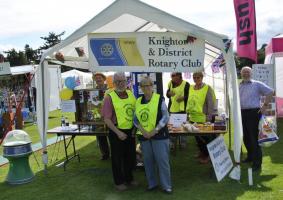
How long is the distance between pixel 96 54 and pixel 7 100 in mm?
8449

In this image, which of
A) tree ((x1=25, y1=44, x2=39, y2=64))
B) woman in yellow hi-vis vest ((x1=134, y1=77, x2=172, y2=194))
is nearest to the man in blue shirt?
woman in yellow hi-vis vest ((x1=134, y1=77, x2=172, y2=194))

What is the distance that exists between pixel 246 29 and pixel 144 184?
112 inches

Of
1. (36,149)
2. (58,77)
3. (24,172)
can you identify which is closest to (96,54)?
(24,172)

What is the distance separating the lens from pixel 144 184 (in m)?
5.71

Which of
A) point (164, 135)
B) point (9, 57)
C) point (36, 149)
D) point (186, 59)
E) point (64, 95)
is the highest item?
point (9, 57)

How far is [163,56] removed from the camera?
18.2 ft

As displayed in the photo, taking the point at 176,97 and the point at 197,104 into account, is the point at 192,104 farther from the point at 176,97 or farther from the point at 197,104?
the point at 176,97

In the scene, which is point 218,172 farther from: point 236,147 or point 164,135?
point 164,135

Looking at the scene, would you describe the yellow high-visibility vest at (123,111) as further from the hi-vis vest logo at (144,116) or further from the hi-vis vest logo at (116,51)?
the hi-vis vest logo at (116,51)

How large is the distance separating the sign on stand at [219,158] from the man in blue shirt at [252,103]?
18.5 inches

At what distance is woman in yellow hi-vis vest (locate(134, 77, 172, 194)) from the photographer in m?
4.99

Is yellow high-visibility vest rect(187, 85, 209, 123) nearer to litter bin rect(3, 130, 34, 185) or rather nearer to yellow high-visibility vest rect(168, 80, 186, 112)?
yellow high-visibility vest rect(168, 80, 186, 112)

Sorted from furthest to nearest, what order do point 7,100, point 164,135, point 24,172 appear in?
1. point 7,100
2. point 24,172
3. point 164,135

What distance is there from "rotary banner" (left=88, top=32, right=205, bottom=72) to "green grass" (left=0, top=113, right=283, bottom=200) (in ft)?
5.54
